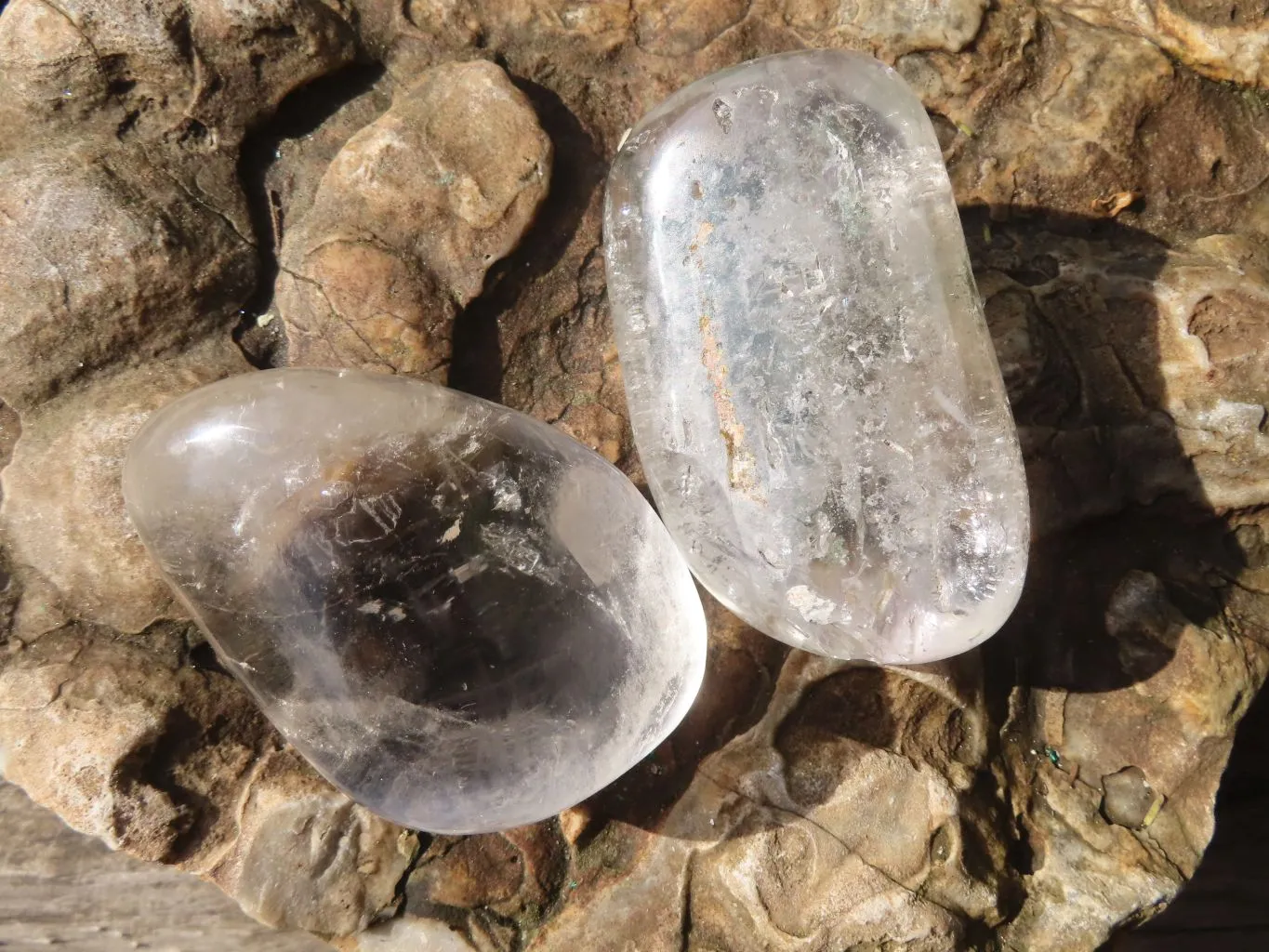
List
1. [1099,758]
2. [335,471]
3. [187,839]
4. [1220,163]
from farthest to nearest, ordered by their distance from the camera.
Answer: [1220,163] → [1099,758] → [187,839] → [335,471]

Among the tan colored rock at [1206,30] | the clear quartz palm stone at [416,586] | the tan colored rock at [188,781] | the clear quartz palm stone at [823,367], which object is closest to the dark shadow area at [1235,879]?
the clear quartz palm stone at [823,367]

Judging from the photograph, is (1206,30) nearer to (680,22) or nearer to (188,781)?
(680,22)

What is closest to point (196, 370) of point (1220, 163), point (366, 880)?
point (366, 880)

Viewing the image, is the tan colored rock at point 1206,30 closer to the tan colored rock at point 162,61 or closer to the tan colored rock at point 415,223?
the tan colored rock at point 415,223

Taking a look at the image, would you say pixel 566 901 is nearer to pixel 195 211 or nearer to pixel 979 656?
pixel 979 656

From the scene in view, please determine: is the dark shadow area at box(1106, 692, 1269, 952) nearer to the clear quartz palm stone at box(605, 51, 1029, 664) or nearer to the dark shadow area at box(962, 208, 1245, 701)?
the dark shadow area at box(962, 208, 1245, 701)

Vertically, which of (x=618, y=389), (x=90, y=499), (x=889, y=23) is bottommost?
(x=618, y=389)

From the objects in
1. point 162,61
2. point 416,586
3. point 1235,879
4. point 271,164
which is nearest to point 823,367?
point 416,586
